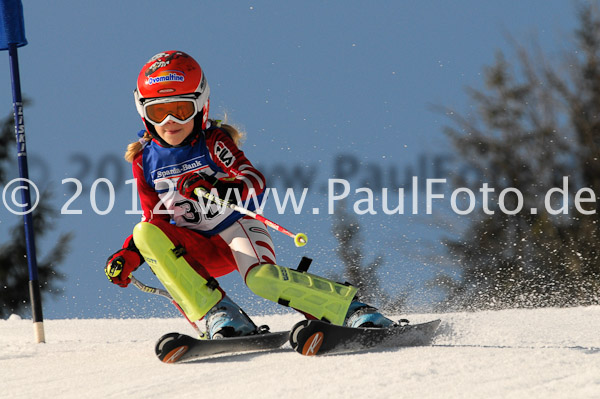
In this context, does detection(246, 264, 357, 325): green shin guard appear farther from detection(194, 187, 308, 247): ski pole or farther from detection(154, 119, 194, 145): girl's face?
detection(154, 119, 194, 145): girl's face

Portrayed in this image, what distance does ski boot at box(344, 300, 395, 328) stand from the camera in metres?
3.92

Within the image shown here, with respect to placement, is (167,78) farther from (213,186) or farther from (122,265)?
(122,265)

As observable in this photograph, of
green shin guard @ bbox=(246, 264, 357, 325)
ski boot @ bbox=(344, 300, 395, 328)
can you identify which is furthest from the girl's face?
ski boot @ bbox=(344, 300, 395, 328)

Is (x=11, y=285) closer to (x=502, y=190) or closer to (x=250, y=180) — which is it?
(x=502, y=190)

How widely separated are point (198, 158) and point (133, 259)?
2.27 ft

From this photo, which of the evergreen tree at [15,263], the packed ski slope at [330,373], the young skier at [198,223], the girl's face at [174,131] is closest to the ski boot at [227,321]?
the young skier at [198,223]

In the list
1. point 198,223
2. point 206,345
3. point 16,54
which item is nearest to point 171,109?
point 198,223

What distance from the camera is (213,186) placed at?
3.80 m

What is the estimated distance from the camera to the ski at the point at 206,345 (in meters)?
3.52

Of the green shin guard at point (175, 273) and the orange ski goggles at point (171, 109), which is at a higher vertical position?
the orange ski goggles at point (171, 109)

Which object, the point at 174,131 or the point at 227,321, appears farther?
the point at 174,131

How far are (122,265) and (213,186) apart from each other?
2.45 ft

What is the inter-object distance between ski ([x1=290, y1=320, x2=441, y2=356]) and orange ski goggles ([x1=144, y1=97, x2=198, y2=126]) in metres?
1.34

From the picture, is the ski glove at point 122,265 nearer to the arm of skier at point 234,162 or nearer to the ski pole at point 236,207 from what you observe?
the ski pole at point 236,207
